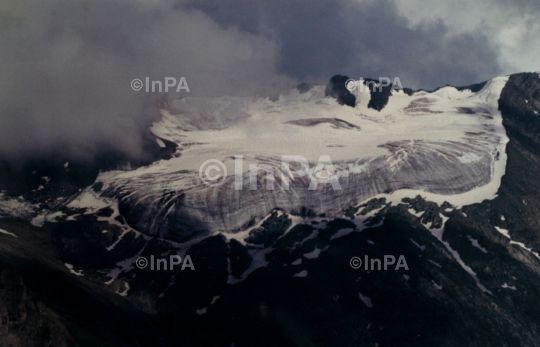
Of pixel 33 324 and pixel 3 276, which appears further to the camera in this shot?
pixel 3 276

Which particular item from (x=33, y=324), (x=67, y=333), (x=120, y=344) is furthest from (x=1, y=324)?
(x=120, y=344)

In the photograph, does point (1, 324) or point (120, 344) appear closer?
point (1, 324)

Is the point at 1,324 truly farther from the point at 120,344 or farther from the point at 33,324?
the point at 120,344

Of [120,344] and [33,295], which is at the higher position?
[33,295]

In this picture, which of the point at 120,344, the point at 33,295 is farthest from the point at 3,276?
the point at 120,344

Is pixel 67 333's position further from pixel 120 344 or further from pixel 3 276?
pixel 3 276

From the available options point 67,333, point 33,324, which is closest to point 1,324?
point 33,324

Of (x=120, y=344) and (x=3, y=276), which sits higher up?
(x=3, y=276)

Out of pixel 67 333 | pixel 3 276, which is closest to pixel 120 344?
pixel 67 333
